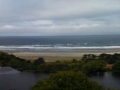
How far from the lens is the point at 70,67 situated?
28.0m

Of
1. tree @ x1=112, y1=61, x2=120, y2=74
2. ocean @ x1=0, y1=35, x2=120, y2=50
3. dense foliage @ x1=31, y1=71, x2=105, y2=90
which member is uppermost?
ocean @ x1=0, y1=35, x2=120, y2=50

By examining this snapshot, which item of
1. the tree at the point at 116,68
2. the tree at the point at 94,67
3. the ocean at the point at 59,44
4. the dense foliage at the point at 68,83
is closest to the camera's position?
the dense foliage at the point at 68,83

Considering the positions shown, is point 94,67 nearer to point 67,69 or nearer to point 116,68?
point 116,68

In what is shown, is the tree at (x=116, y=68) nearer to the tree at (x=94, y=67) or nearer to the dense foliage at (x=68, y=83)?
the tree at (x=94, y=67)

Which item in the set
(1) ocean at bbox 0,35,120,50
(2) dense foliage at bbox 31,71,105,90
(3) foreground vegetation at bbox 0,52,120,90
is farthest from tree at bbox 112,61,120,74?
(1) ocean at bbox 0,35,120,50

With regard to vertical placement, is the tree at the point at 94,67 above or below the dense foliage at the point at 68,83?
below

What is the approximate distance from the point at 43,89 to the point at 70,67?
1837 cm

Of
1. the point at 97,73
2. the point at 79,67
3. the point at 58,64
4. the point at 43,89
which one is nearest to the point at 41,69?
the point at 58,64

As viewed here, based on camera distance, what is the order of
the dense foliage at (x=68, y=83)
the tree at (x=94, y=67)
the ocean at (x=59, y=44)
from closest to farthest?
the dense foliage at (x=68, y=83) → the tree at (x=94, y=67) → the ocean at (x=59, y=44)

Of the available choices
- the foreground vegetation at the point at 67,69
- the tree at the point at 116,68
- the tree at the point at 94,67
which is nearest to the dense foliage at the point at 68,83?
the foreground vegetation at the point at 67,69

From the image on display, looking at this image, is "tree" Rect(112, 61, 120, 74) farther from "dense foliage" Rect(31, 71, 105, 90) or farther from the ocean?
the ocean

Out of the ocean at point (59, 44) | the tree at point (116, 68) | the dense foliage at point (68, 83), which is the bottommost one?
the tree at point (116, 68)

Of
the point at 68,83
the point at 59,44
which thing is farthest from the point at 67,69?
the point at 59,44

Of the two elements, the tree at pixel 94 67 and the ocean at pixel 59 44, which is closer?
the tree at pixel 94 67
